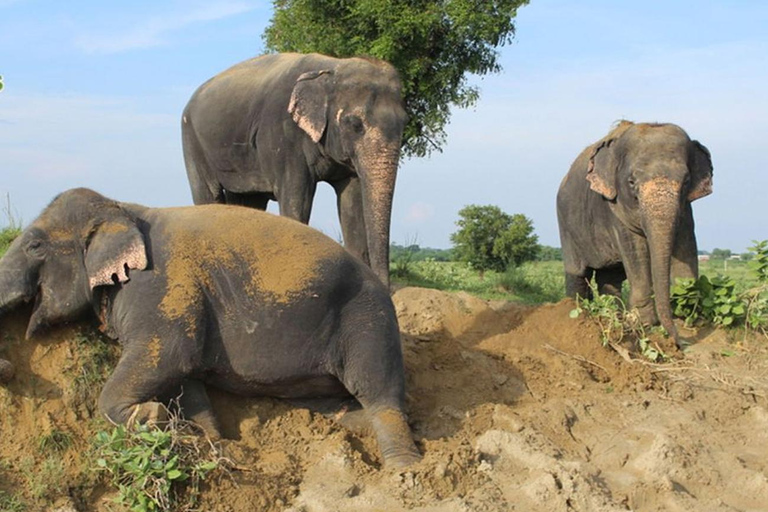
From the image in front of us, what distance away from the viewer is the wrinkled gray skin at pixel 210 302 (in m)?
6.32

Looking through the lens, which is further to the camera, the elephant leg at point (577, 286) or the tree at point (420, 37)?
the tree at point (420, 37)

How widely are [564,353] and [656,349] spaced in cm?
88

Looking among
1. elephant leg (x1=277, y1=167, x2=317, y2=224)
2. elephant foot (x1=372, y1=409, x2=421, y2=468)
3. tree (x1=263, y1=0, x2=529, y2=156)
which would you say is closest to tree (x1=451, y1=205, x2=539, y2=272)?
tree (x1=263, y1=0, x2=529, y2=156)

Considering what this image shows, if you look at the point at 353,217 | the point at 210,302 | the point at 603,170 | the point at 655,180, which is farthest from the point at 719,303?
the point at 210,302

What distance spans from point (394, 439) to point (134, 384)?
143 centimetres

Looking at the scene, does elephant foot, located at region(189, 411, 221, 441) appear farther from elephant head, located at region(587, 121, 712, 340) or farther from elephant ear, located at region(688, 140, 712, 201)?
elephant ear, located at region(688, 140, 712, 201)

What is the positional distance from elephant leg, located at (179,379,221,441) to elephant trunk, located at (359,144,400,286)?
85.7 inches

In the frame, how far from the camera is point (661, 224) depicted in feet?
31.1

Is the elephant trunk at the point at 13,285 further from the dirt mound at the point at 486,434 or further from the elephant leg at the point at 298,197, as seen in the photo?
the elephant leg at the point at 298,197

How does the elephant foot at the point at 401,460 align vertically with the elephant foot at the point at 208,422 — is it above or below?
below

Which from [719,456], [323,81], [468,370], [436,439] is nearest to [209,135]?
[323,81]

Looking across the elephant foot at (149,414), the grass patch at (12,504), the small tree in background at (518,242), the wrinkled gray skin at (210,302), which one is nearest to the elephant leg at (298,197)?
the wrinkled gray skin at (210,302)

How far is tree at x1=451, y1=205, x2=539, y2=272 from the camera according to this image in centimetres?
2289

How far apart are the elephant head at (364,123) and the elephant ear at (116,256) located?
94.4 inches
